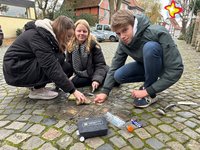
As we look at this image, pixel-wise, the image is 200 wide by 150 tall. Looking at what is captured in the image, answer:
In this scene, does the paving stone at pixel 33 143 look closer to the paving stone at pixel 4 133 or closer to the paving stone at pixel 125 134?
the paving stone at pixel 4 133

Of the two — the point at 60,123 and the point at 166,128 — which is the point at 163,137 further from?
the point at 60,123

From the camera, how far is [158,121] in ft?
7.88

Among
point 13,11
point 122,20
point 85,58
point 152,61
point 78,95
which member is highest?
point 13,11

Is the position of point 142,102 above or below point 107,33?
below

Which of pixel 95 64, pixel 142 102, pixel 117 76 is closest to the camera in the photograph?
pixel 142 102

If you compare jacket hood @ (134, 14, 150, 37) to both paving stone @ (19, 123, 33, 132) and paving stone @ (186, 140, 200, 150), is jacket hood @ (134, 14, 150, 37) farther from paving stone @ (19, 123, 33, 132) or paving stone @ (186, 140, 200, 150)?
paving stone @ (19, 123, 33, 132)

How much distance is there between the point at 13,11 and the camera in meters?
19.5

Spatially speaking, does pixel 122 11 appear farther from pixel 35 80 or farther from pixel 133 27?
pixel 35 80

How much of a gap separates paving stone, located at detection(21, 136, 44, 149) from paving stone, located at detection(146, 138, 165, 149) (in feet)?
3.55

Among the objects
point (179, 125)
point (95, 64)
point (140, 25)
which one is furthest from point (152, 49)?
point (95, 64)

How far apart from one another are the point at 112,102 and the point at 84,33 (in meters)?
1.21

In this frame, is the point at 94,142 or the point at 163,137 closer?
the point at 94,142

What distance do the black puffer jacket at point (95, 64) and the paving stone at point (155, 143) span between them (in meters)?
1.48

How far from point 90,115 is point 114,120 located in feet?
1.06
